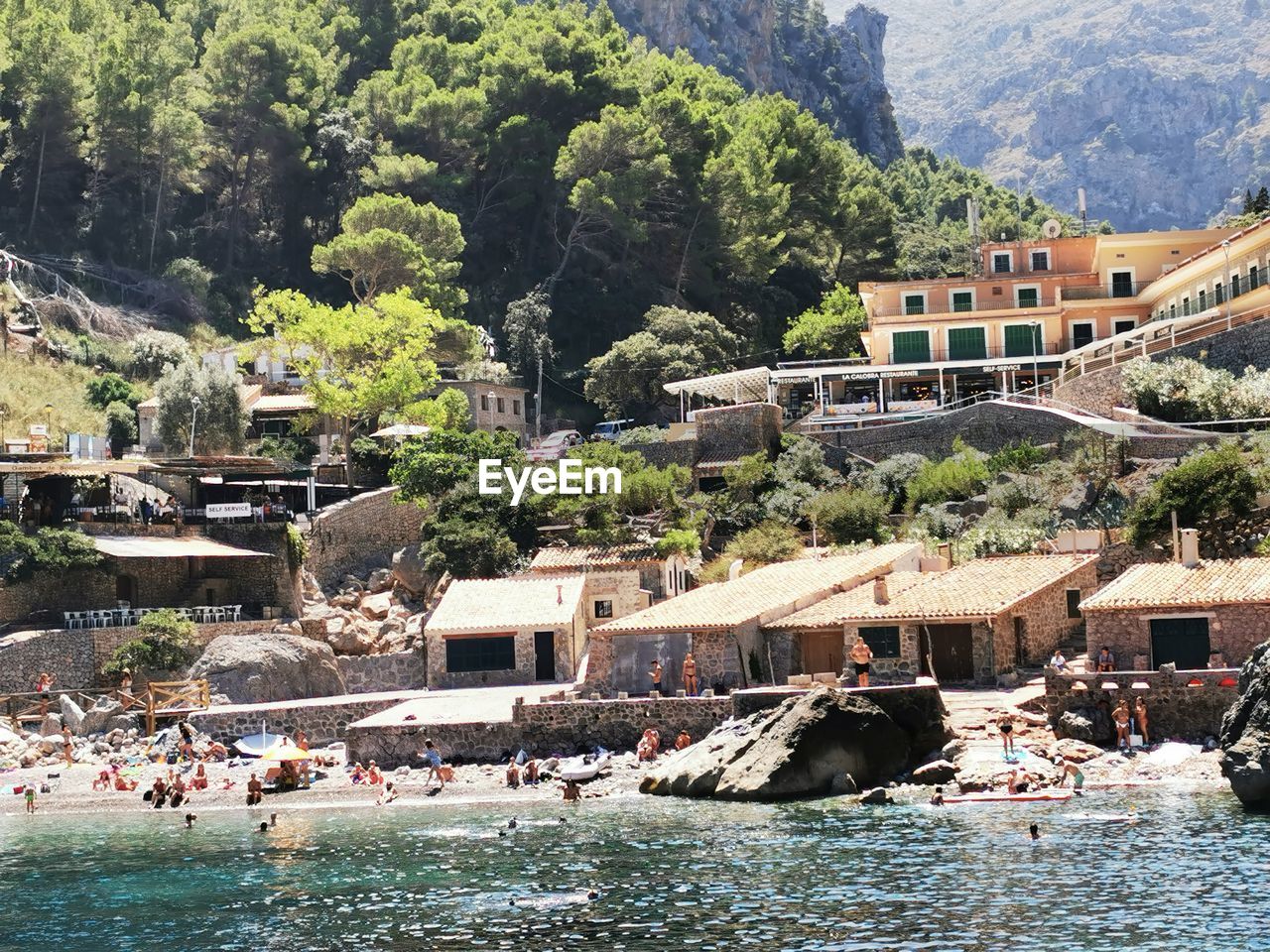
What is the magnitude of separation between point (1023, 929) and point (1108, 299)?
5502cm

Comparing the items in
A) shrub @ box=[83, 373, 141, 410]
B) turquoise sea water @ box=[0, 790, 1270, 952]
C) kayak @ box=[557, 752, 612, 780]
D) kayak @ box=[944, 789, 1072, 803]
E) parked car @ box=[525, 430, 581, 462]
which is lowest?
turquoise sea water @ box=[0, 790, 1270, 952]

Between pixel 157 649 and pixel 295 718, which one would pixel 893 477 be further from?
pixel 157 649

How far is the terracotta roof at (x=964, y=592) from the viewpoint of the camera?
41625mm

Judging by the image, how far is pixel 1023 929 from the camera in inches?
989

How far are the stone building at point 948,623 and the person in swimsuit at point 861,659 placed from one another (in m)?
0.82

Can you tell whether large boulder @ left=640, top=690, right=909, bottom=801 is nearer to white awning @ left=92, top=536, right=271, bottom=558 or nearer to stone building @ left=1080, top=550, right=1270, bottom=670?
stone building @ left=1080, top=550, right=1270, bottom=670

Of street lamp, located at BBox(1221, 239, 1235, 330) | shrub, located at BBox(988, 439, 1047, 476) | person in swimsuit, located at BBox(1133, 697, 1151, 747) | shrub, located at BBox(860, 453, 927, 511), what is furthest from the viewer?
street lamp, located at BBox(1221, 239, 1235, 330)

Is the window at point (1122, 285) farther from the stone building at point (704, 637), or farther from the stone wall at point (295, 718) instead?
the stone wall at point (295, 718)

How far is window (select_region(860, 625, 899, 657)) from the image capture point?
41875 millimetres

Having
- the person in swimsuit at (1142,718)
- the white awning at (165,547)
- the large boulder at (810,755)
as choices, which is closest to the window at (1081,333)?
the white awning at (165,547)

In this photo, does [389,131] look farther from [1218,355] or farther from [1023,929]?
[1023,929]

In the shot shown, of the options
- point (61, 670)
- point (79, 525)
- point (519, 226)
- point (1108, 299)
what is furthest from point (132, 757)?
point (519, 226)

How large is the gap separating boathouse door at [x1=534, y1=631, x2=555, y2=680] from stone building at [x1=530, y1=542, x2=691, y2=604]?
3.24 metres

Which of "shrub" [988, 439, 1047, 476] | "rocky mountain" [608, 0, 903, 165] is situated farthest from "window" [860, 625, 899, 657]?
"rocky mountain" [608, 0, 903, 165]
